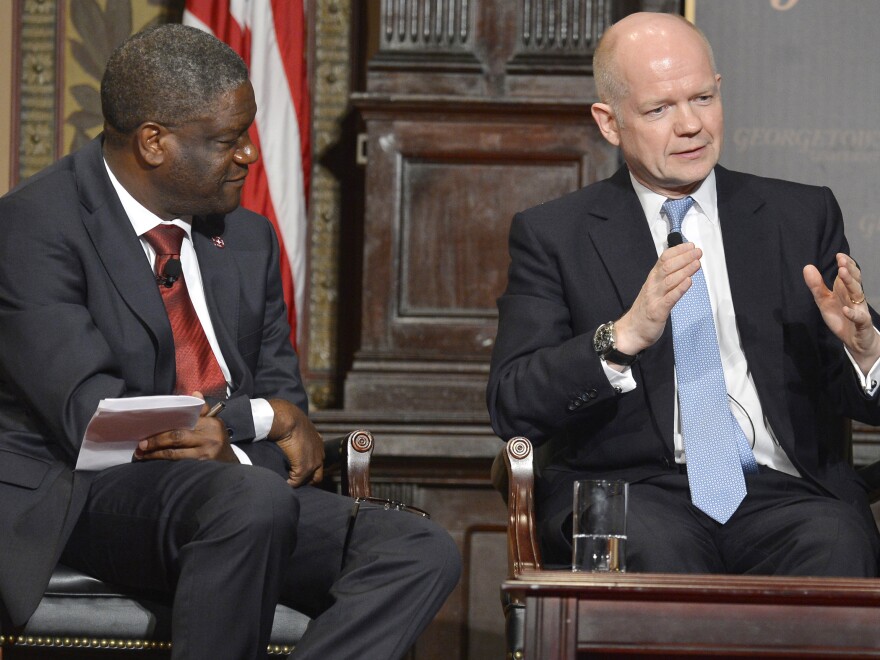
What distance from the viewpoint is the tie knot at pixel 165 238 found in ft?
9.26

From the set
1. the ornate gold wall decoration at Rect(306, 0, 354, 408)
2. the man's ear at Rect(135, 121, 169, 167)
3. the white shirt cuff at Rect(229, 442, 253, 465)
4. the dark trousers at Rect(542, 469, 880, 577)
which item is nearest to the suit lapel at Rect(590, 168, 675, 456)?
the dark trousers at Rect(542, 469, 880, 577)

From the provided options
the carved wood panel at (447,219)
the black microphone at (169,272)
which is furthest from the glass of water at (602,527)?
the carved wood panel at (447,219)

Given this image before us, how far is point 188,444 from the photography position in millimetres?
2572

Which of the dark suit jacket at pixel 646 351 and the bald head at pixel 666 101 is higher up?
the bald head at pixel 666 101

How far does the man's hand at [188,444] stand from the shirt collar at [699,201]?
3.40ft

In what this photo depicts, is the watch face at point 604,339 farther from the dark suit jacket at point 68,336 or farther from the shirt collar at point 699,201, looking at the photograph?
the dark suit jacket at point 68,336

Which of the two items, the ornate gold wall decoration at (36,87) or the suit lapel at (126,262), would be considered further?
the ornate gold wall decoration at (36,87)

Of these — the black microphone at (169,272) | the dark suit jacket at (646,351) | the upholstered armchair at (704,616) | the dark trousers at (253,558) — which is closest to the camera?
the upholstered armchair at (704,616)

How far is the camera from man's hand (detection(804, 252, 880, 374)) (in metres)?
2.44

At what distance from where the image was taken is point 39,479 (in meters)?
2.57

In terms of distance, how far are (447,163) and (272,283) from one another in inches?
42.1

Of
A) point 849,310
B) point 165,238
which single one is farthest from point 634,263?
point 165,238

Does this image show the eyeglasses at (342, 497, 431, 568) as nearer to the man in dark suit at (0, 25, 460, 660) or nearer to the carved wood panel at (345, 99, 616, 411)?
the man in dark suit at (0, 25, 460, 660)

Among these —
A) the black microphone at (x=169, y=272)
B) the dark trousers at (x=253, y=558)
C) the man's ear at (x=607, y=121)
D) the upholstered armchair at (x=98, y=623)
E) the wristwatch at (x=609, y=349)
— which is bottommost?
the upholstered armchair at (x=98, y=623)
